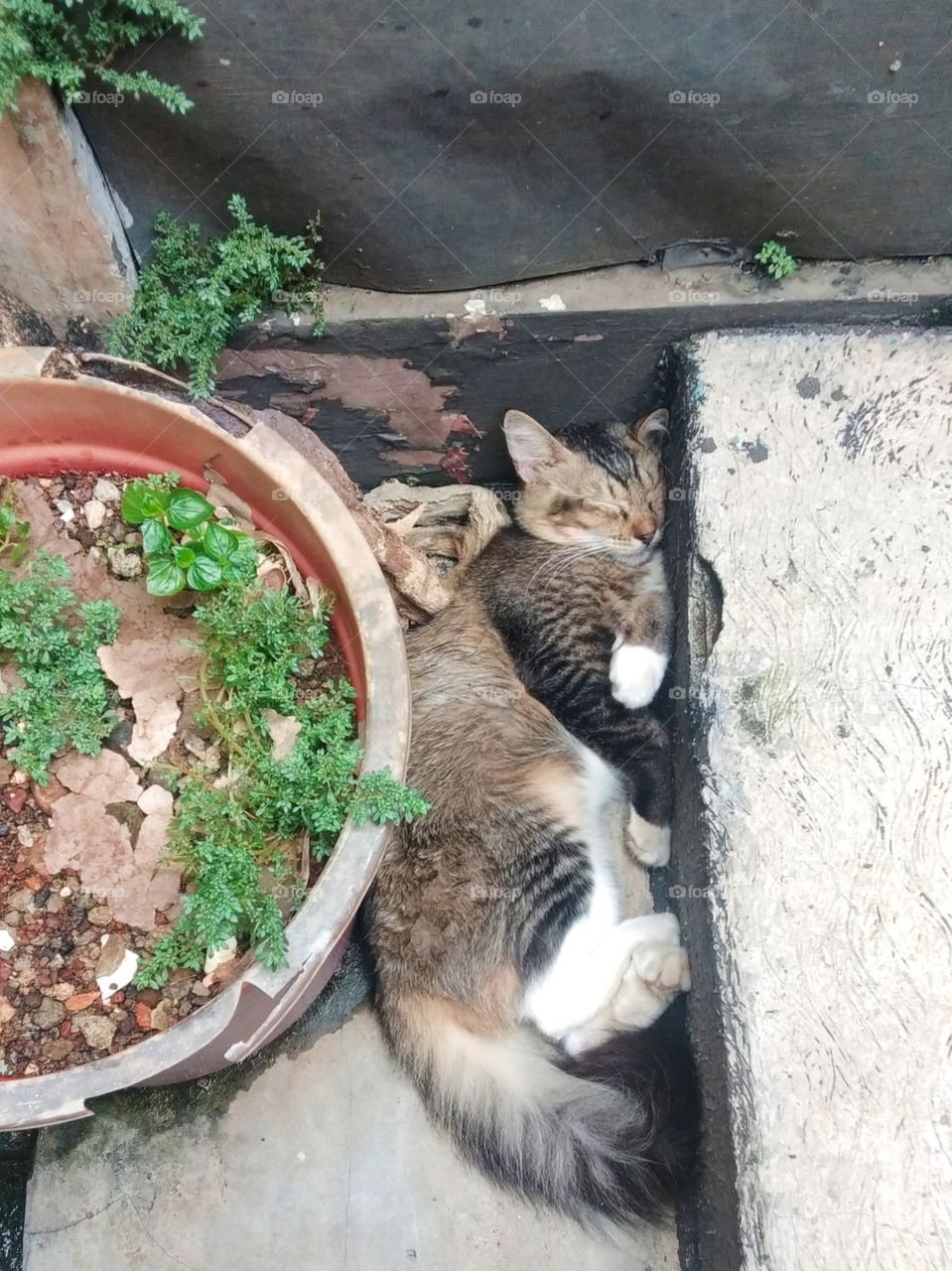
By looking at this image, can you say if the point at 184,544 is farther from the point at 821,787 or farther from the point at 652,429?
the point at 821,787

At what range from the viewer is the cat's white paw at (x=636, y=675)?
101 inches

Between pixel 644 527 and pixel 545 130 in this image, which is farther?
pixel 644 527

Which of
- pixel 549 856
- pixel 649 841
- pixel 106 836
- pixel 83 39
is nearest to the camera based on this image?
pixel 83 39

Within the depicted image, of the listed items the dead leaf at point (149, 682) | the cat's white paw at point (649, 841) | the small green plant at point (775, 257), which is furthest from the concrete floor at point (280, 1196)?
the small green plant at point (775, 257)

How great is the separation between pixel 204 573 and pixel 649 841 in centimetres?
154

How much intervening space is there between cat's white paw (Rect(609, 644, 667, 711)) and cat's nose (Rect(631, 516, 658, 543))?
40 centimetres

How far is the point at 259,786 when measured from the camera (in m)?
1.94

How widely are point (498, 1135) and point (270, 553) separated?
1.60m

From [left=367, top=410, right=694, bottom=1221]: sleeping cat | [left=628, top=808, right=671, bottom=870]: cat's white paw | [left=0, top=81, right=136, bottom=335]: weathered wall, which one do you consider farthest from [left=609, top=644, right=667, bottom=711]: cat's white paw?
[left=0, top=81, right=136, bottom=335]: weathered wall

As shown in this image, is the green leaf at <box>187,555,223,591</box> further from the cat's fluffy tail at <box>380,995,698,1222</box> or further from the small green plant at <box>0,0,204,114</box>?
the cat's fluffy tail at <box>380,995,698,1222</box>

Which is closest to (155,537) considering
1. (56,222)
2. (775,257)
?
(56,222)

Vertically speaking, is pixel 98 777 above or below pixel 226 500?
below

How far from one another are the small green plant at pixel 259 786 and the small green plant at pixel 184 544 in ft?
0.20

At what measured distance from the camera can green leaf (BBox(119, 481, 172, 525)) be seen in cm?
197
